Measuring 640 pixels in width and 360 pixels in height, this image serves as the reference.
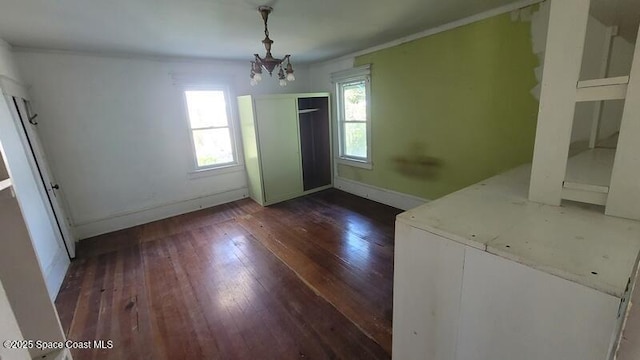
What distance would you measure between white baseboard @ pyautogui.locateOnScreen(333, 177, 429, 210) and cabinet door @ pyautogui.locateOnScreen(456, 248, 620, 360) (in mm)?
2818

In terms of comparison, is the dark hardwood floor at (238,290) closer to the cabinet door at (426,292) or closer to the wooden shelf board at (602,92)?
the cabinet door at (426,292)

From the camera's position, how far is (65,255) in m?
2.91

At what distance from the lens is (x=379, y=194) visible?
4.30 metres

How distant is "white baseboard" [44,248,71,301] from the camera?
235 centimetres

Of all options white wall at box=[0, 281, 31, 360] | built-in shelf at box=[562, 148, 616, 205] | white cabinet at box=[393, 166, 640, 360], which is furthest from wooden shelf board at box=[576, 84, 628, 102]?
white wall at box=[0, 281, 31, 360]

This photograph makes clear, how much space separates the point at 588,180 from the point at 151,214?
15.5 ft

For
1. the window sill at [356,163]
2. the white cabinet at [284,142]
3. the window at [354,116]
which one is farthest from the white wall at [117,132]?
the window sill at [356,163]

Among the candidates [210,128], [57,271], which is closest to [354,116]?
[210,128]

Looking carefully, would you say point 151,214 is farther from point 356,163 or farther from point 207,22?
point 356,163

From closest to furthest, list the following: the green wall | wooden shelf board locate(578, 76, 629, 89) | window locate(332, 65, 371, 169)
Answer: wooden shelf board locate(578, 76, 629, 89), the green wall, window locate(332, 65, 371, 169)

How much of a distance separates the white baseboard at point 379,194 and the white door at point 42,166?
395cm

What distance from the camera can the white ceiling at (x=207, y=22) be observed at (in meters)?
2.02

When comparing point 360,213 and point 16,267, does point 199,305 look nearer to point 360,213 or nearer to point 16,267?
point 16,267

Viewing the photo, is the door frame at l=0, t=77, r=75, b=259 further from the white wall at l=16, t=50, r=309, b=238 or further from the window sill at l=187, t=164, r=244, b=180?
the window sill at l=187, t=164, r=244, b=180
